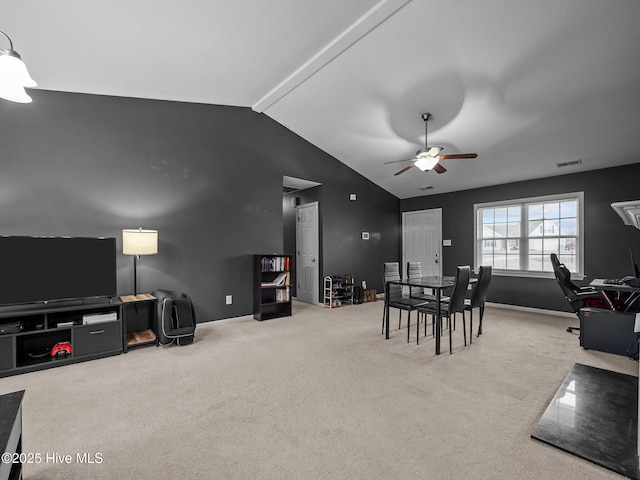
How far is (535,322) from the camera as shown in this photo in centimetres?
461

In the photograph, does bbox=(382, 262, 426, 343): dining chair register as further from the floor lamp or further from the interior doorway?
the floor lamp

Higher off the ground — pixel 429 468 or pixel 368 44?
pixel 368 44

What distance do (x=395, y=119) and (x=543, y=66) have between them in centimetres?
178

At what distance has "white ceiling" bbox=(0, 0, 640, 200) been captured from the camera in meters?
2.61

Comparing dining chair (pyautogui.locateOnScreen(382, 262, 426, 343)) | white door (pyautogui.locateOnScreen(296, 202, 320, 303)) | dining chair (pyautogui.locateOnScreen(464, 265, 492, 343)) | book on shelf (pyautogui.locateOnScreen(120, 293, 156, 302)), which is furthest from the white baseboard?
book on shelf (pyautogui.locateOnScreen(120, 293, 156, 302))

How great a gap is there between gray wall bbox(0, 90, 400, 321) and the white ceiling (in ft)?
1.06

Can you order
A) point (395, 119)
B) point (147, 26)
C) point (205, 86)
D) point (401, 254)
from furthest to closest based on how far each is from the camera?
point (401, 254) → point (395, 119) → point (205, 86) → point (147, 26)

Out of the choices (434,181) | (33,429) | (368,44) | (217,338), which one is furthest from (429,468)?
(434,181)

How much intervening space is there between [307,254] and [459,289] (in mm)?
3484

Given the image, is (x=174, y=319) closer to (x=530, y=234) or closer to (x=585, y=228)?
(x=530, y=234)

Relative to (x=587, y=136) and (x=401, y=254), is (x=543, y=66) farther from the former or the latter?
(x=401, y=254)

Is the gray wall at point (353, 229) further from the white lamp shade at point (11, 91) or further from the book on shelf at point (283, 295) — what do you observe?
the white lamp shade at point (11, 91)

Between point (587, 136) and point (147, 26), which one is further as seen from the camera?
point (587, 136)

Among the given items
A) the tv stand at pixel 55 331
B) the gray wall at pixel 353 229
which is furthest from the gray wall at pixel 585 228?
the tv stand at pixel 55 331
